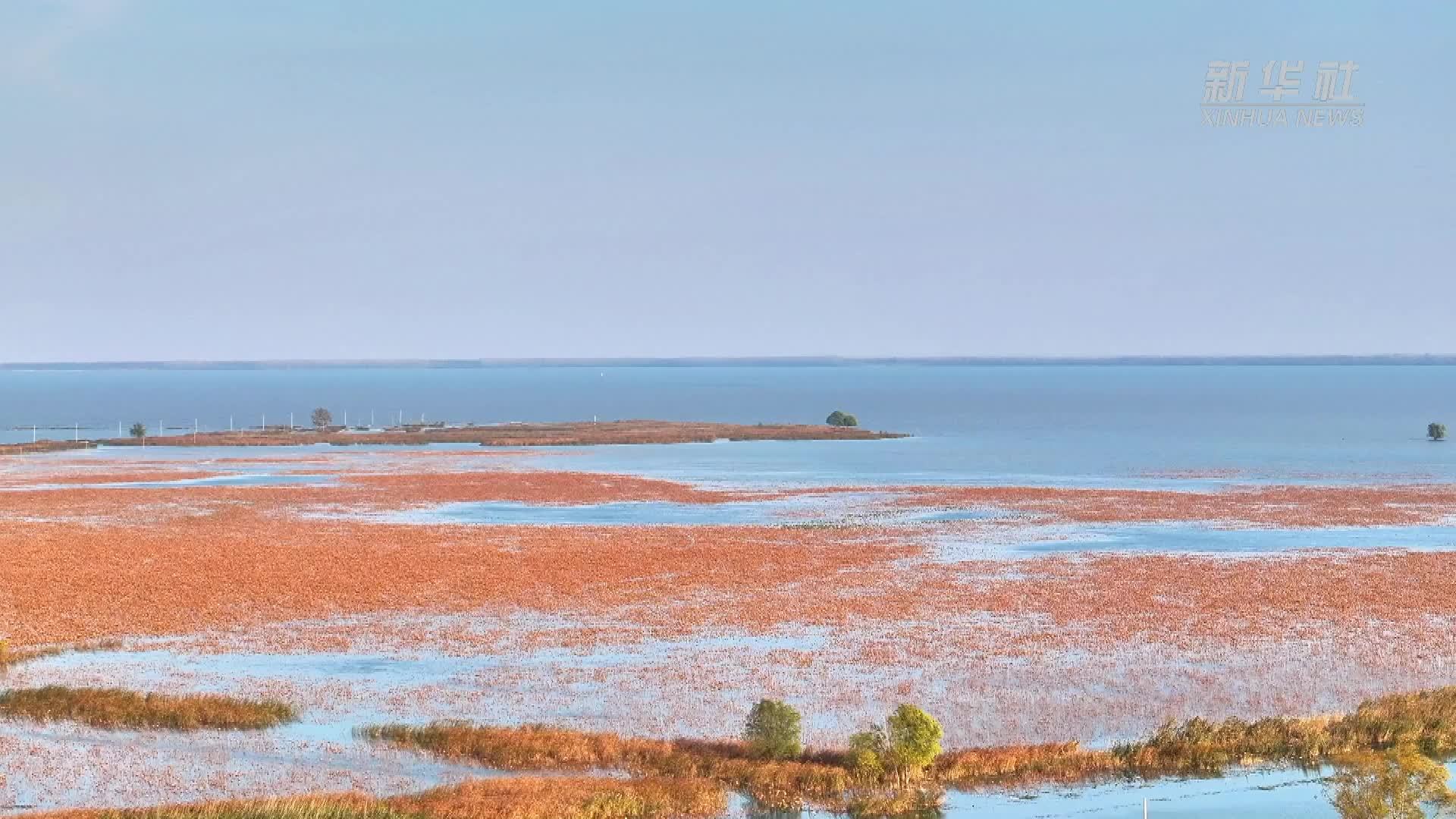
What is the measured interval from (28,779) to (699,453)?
82729 millimetres

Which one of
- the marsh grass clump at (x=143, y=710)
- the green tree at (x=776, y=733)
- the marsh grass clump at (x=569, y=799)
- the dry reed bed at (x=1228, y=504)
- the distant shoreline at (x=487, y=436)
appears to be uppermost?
the distant shoreline at (x=487, y=436)

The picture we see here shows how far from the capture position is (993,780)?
23.3 m

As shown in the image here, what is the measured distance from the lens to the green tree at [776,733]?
2367 cm

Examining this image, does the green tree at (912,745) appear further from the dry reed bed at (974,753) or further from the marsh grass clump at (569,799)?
the marsh grass clump at (569,799)

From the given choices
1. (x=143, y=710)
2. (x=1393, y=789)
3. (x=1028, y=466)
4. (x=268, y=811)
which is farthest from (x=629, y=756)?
(x=1028, y=466)

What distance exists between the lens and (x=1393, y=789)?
2011cm

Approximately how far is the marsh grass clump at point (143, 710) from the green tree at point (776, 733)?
28.6ft

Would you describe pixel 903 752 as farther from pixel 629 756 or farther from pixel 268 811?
pixel 268 811

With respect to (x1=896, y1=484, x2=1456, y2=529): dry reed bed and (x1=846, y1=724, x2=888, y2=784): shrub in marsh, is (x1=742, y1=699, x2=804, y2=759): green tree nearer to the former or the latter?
(x1=846, y1=724, x2=888, y2=784): shrub in marsh

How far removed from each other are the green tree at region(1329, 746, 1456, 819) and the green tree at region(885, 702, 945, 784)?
18.7ft

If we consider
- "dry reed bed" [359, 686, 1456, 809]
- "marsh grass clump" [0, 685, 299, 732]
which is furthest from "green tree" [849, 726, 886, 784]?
"marsh grass clump" [0, 685, 299, 732]

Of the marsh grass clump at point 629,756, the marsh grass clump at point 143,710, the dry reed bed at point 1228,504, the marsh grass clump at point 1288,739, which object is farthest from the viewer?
the dry reed bed at point 1228,504

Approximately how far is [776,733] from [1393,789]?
8838mm

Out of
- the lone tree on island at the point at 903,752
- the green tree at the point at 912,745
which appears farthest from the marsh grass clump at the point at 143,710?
the green tree at the point at 912,745
